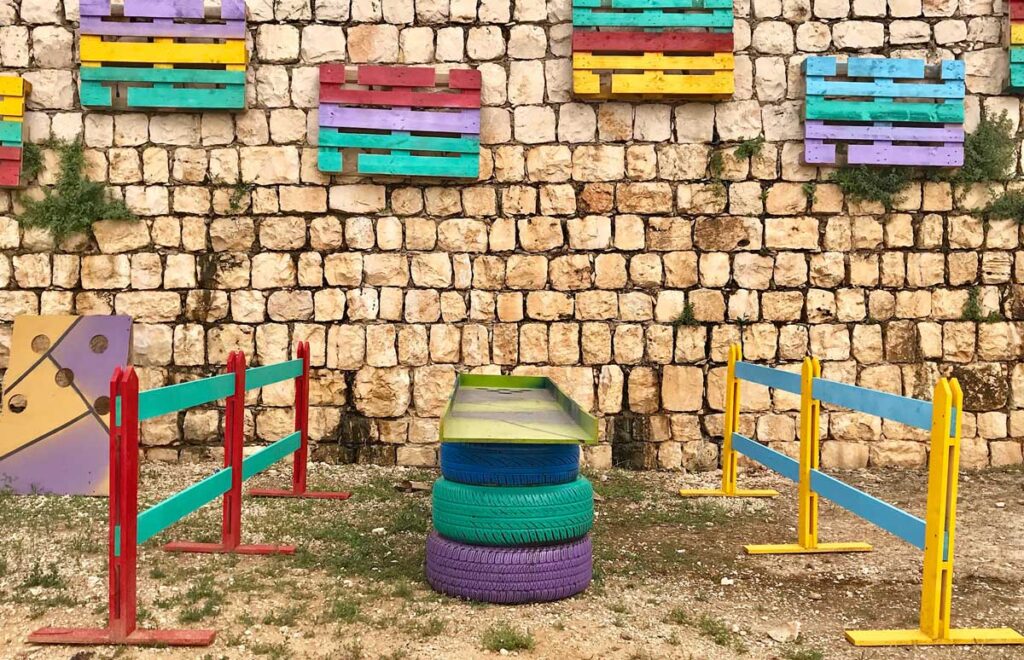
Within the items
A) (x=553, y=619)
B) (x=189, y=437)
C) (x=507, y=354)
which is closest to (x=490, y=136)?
(x=507, y=354)

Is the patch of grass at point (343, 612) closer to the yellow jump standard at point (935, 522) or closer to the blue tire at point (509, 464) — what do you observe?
the blue tire at point (509, 464)

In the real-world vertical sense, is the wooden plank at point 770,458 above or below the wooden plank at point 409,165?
below

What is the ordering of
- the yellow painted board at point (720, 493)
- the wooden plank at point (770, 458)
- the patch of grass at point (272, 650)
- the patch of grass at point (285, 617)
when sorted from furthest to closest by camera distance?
the yellow painted board at point (720, 493) → the wooden plank at point (770, 458) → the patch of grass at point (285, 617) → the patch of grass at point (272, 650)

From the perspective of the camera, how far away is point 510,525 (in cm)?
418

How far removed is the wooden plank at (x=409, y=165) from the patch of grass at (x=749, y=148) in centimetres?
243

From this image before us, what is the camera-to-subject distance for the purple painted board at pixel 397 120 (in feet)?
24.3

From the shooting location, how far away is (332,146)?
7.44 meters

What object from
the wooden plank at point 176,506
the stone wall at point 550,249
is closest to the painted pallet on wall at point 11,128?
the stone wall at point 550,249

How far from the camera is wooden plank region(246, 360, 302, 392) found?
5.35 metres

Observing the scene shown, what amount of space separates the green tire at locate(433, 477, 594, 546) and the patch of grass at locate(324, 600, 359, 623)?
1.90 ft

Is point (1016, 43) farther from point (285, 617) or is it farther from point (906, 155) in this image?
point (285, 617)

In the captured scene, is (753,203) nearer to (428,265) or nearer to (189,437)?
(428,265)

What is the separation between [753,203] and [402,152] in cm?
314

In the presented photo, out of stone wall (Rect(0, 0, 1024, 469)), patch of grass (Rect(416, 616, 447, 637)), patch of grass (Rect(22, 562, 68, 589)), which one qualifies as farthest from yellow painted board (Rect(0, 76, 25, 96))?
patch of grass (Rect(416, 616, 447, 637))
